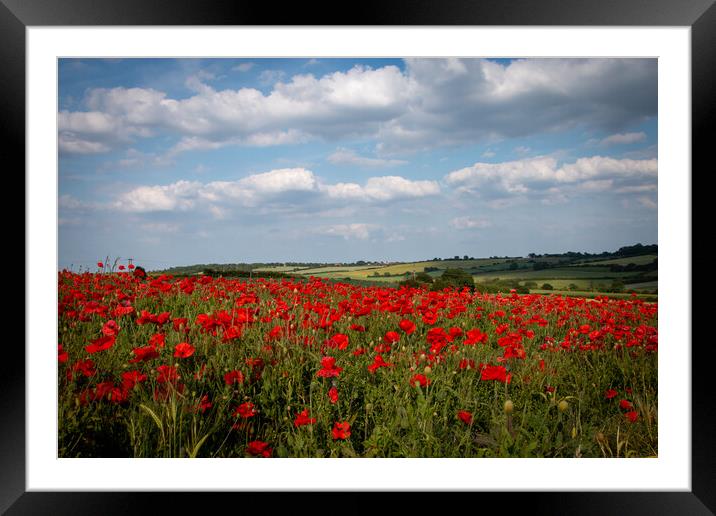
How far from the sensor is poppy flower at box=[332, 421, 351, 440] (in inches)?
75.1

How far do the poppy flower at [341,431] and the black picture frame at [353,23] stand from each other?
1.11ft

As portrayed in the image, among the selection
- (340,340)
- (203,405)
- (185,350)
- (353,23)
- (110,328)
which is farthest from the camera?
(110,328)

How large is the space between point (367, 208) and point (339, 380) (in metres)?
1.08

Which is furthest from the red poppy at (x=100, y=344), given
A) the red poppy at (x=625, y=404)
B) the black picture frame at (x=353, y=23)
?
the red poppy at (x=625, y=404)

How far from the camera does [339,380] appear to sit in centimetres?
216

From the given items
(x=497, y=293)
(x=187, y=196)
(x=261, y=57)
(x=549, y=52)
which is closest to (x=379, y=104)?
(x=261, y=57)

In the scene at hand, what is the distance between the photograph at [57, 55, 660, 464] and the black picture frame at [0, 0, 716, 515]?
0.26 m

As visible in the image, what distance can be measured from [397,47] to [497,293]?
172cm

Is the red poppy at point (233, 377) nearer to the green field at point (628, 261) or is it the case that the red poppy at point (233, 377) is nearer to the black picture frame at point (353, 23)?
the black picture frame at point (353, 23)

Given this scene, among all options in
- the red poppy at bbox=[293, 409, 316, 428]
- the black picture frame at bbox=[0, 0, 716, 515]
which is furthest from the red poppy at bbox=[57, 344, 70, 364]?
the red poppy at bbox=[293, 409, 316, 428]

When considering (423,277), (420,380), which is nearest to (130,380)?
(420,380)

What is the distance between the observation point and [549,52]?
7.55 feet

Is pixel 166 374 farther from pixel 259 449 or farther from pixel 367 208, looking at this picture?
pixel 367 208

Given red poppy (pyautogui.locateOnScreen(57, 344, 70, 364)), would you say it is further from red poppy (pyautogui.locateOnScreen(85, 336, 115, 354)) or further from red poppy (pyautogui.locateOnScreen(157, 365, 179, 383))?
red poppy (pyautogui.locateOnScreen(157, 365, 179, 383))
